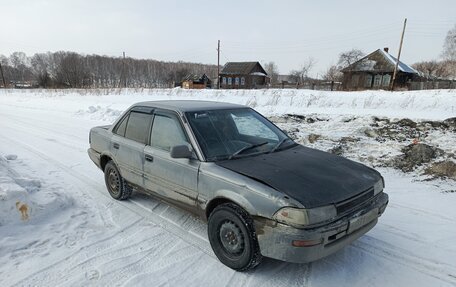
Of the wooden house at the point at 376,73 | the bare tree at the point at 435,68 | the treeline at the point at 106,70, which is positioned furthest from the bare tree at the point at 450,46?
the treeline at the point at 106,70

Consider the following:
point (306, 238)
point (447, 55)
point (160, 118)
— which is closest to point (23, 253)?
point (160, 118)

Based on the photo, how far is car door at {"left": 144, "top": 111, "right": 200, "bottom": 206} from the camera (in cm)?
357

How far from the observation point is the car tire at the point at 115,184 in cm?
482

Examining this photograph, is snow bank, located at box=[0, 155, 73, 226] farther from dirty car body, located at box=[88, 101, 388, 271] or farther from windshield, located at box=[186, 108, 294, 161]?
windshield, located at box=[186, 108, 294, 161]

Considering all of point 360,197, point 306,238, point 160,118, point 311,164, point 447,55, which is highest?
point 447,55

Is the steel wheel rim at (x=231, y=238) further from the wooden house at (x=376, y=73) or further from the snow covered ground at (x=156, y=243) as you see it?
the wooden house at (x=376, y=73)

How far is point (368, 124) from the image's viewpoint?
30.1ft

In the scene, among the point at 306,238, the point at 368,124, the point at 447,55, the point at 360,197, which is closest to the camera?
the point at 306,238

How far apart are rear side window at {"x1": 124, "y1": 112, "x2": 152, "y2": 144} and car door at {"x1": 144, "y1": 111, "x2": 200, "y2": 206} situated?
0.16m

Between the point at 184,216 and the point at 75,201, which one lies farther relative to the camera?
the point at 75,201

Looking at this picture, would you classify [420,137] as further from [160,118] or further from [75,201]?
[75,201]

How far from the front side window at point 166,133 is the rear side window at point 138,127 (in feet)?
0.55

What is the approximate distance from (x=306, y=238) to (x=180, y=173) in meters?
1.69

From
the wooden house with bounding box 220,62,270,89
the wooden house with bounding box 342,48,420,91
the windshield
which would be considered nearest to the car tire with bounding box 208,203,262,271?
the windshield
